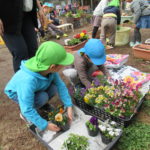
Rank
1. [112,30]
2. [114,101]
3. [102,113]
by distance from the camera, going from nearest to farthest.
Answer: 1. [114,101]
2. [102,113]
3. [112,30]

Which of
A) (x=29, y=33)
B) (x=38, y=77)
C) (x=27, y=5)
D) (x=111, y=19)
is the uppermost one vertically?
(x=27, y=5)

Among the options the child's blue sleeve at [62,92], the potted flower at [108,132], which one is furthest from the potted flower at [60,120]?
the potted flower at [108,132]

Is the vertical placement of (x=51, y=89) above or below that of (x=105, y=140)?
above

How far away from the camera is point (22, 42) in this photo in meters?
1.71

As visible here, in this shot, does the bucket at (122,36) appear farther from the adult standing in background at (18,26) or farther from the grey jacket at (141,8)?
the adult standing in background at (18,26)

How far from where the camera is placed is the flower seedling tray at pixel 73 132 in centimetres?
144

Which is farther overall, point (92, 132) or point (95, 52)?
point (95, 52)

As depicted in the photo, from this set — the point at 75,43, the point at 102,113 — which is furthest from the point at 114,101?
the point at 75,43

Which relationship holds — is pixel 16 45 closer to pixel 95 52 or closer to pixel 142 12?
pixel 95 52

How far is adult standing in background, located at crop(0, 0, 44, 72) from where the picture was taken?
61.6 inches

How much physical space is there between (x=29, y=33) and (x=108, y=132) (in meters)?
1.30

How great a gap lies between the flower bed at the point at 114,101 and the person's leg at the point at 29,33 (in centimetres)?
81

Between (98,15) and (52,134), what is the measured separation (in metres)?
3.30

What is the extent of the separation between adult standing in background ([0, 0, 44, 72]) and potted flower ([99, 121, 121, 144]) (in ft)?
3.43
